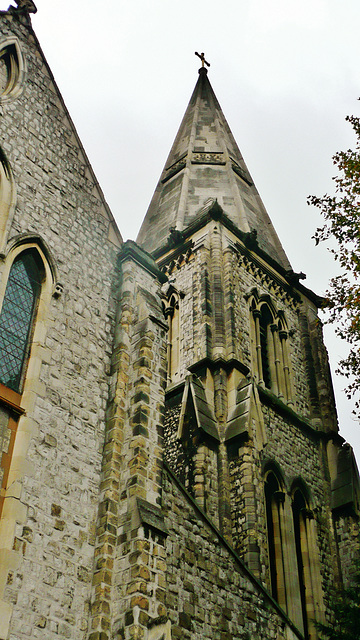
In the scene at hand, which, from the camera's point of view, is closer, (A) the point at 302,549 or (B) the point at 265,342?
(A) the point at 302,549

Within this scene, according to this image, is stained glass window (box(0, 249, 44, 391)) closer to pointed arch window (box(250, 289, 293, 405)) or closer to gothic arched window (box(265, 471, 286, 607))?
gothic arched window (box(265, 471, 286, 607))

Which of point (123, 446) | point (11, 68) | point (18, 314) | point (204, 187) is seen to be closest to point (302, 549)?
point (123, 446)

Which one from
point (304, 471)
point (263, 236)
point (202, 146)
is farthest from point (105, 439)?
point (202, 146)

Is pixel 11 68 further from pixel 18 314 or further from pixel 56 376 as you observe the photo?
pixel 56 376

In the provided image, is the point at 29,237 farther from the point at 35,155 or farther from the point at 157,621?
the point at 157,621

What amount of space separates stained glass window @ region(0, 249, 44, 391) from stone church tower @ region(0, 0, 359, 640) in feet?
0.06

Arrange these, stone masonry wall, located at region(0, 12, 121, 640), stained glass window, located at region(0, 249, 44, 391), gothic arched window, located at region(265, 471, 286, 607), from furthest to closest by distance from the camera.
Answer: gothic arched window, located at region(265, 471, 286, 607) < stained glass window, located at region(0, 249, 44, 391) < stone masonry wall, located at region(0, 12, 121, 640)

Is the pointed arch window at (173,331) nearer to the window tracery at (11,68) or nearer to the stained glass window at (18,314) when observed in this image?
the stained glass window at (18,314)

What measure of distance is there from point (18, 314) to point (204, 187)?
16456mm

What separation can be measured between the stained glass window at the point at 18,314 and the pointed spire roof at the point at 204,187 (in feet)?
40.7

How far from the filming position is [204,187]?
81.7ft

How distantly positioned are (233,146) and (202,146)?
179 cm

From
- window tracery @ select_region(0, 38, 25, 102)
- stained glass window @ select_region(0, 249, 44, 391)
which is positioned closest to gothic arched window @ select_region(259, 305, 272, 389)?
stained glass window @ select_region(0, 249, 44, 391)

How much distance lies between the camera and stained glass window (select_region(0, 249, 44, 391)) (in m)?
8.91
